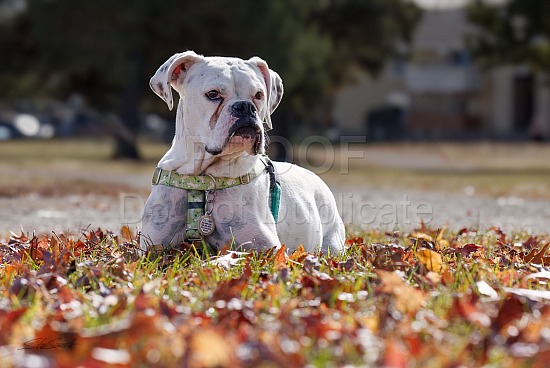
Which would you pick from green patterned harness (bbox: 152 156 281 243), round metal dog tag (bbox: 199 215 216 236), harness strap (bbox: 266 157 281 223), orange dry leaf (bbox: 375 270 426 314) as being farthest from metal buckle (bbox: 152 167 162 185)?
orange dry leaf (bbox: 375 270 426 314)

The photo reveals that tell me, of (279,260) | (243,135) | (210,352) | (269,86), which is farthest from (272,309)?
(269,86)

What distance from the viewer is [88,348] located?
266 centimetres

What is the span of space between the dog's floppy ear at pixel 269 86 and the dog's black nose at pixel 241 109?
40 cm

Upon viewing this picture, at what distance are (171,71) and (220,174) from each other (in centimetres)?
70

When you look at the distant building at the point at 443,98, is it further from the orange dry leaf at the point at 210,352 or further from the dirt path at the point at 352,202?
the orange dry leaf at the point at 210,352

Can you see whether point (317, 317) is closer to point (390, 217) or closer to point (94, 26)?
point (390, 217)

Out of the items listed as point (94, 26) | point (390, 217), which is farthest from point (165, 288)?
point (94, 26)

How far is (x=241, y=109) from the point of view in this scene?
4691 mm

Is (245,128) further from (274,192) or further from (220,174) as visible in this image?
(274,192)

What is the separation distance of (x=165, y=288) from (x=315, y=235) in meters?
1.69

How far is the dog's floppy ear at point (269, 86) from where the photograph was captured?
5094mm

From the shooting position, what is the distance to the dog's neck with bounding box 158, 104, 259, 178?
476cm

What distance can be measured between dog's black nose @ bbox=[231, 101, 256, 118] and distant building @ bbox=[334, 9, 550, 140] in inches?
1794

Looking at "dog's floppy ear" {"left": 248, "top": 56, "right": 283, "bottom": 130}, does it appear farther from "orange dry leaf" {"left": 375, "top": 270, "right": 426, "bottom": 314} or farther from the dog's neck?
"orange dry leaf" {"left": 375, "top": 270, "right": 426, "bottom": 314}
